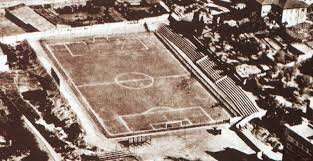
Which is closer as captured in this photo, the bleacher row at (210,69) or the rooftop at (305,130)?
the rooftop at (305,130)

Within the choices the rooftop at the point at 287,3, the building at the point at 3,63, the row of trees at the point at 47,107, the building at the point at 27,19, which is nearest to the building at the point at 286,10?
the rooftop at the point at 287,3

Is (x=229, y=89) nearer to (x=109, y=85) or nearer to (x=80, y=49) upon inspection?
(x=109, y=85)

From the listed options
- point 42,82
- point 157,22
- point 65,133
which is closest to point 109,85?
point 42,82

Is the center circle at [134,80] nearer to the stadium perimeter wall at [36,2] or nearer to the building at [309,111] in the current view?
the building at [309,111]

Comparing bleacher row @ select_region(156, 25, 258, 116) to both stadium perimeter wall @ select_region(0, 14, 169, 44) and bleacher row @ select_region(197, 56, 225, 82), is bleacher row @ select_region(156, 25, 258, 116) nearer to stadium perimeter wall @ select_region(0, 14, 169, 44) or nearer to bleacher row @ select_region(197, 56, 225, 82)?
bleacher row @ select_region(197, 56, 225, 82)

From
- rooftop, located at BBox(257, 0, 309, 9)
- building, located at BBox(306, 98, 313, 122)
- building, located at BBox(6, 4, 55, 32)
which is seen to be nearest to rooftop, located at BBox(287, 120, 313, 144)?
building, located at BBox(306, 98, 313, 122)

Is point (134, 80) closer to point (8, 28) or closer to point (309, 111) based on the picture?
point (309, 111)
